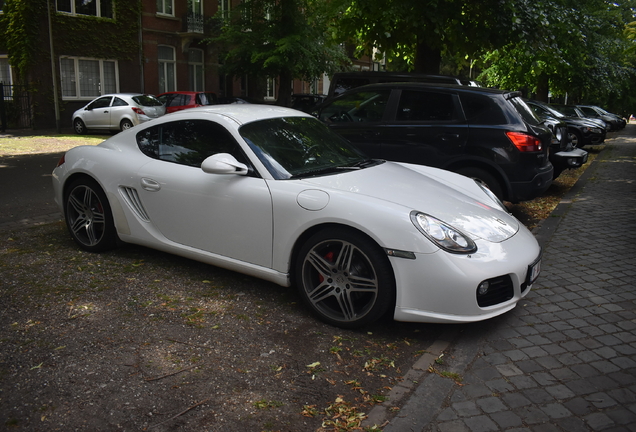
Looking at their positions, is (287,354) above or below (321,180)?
below

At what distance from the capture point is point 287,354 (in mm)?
3697

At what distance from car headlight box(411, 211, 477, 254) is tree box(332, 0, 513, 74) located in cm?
949

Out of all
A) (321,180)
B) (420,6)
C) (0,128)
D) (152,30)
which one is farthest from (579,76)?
(321,180)

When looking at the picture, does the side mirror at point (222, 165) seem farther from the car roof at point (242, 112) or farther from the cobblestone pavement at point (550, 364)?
the cobblestone pavement at point (550, 364)

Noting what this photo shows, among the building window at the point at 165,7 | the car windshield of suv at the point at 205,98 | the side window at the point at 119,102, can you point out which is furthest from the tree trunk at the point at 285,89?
the side window at the point at 119,102

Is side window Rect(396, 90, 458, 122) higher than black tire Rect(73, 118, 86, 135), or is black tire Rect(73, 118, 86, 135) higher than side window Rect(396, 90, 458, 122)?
side window Rect(396, 90, 458, 122)

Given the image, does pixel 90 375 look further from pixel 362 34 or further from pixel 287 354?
pixel 362 34

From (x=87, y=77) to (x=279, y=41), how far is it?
9.23 metres

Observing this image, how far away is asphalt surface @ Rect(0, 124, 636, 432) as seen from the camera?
305 cm

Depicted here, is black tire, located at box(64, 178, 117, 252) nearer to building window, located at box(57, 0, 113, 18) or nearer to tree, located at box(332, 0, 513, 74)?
tree, located at box(332, 0, 513, 74)

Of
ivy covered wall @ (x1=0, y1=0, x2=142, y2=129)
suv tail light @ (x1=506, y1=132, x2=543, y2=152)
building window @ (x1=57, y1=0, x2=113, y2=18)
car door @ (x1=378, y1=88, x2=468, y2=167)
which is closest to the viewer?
suv tail light @ (x1=506, y1=132, x2=543, y2=152)

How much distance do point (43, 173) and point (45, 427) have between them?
9439 millimetres

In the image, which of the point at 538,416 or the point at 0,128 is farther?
the point at 0,128

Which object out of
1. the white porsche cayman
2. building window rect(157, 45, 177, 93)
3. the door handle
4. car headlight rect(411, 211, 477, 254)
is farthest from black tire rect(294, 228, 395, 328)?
building window rect(157, 45, 177, 93)
